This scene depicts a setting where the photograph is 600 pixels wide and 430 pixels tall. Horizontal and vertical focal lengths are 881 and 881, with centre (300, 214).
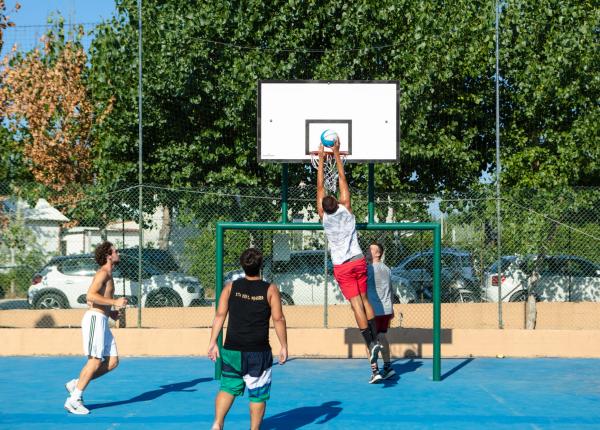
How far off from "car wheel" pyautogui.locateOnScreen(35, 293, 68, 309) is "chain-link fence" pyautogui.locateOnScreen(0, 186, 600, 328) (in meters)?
0.03

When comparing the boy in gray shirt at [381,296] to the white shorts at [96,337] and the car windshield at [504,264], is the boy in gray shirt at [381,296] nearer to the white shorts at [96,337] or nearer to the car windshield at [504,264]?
the car windshield at [504,264]

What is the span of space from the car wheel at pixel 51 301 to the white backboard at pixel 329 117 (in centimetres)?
608

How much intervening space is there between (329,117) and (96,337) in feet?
14.9

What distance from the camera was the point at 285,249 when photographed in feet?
51.1

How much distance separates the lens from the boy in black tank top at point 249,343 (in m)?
7.74

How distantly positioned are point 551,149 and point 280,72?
18.4 feet

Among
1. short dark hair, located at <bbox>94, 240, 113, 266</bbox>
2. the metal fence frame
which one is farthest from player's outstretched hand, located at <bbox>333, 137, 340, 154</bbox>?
short dark hair, located at <bbox>94, 240, 113, 266</bbox>

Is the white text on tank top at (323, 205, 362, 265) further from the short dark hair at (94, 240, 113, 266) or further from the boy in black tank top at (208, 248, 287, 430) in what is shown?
the boy in black tank top at (208, 248, 287, 430)

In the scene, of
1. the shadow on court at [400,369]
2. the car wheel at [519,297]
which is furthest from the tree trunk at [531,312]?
the shadow on court at [400,369]

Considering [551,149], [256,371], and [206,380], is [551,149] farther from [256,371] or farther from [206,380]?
[256,371]

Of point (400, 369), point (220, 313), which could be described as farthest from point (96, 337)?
point (400, 369)

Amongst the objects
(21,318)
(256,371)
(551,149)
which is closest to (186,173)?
(21,318)

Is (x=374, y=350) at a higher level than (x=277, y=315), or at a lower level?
lower

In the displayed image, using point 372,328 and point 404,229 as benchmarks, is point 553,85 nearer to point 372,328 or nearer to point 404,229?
point 404,229
